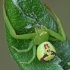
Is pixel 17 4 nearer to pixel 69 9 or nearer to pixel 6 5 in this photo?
pixel 6 5

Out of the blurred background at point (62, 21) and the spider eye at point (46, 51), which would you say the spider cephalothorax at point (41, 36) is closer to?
the spider eye at point (46, 51)

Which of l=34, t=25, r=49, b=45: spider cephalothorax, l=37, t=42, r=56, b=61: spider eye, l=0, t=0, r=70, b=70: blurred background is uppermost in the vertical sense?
l=34, t=25, r=49, b=45: spider cephalothorax

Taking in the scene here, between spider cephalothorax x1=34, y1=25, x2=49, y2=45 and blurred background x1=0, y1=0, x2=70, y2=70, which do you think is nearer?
spider cephalothorax x1=34, y1=25, x2=49, y2=45

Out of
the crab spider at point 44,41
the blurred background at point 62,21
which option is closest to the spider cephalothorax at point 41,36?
the crab spider at point 44,41

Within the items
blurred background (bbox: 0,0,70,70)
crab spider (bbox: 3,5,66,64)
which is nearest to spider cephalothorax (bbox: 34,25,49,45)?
crab spider (bbox: 3,5,66,64)

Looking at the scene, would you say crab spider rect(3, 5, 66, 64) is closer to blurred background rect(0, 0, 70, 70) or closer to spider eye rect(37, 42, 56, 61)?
spider eye rect(37, 42, 56, 61)

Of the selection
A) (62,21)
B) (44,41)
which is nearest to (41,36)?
(44,41)

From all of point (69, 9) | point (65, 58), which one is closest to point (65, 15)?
point (69, 9)

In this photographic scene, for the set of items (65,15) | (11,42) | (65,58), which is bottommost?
(65,15)
